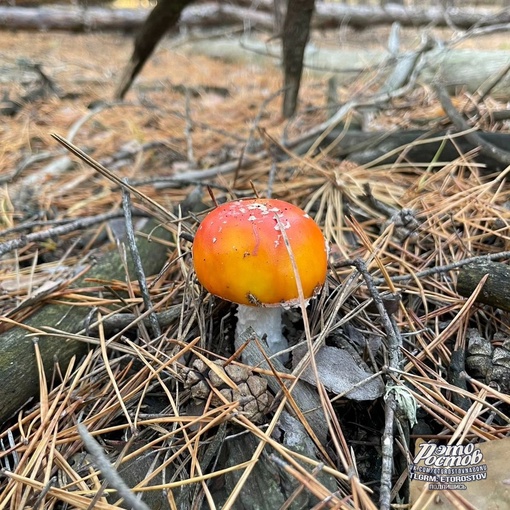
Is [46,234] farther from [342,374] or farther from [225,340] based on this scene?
[342,374]

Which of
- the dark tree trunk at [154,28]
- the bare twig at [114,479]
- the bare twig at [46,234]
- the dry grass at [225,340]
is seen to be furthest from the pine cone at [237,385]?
the dark tree trunk at [154,28]

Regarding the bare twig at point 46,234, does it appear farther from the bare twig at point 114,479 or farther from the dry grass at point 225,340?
the bare twig at point 114,479

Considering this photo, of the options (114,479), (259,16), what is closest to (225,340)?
(114,479)

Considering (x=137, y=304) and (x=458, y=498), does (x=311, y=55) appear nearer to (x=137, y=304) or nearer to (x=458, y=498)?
(x=137, y=304)

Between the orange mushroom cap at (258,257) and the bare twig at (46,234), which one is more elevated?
the orange mushroom cap at (258,257)

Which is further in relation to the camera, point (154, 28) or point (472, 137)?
point (154, 28)

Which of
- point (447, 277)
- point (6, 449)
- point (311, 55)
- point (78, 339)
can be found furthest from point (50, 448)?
point (311, 55)

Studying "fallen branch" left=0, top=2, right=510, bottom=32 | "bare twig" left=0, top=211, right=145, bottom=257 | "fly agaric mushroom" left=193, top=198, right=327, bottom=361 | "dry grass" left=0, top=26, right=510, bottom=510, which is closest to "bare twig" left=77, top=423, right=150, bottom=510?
"dry grass" left=0, top=26, right=510, bottom=510
